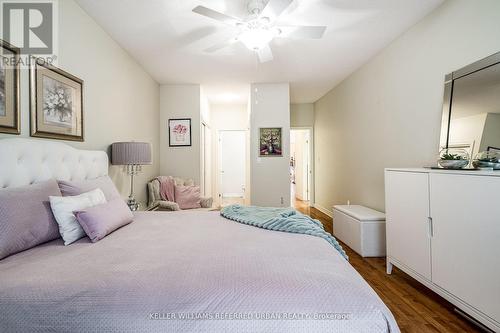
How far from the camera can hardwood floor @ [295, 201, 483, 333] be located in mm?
1547

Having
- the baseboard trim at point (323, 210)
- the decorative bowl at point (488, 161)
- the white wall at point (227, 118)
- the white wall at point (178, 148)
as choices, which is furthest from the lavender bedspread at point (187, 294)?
the white wall at point (227, 118)

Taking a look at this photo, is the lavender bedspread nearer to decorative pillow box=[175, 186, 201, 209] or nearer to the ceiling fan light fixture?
the ceiling fan light fixture

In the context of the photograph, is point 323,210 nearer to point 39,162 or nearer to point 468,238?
point 468,238

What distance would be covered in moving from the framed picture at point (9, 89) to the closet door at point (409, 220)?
296cm

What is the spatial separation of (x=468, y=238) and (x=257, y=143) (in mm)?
2990

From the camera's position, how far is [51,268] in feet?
3.16

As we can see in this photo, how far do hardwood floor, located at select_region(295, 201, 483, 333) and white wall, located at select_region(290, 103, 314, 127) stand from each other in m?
3.76

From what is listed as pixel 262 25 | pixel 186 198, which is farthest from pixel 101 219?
pixel 262 25

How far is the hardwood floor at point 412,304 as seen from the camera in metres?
1.55

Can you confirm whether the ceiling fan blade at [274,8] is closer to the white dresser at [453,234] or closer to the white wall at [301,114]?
the white dresser at [453,234]

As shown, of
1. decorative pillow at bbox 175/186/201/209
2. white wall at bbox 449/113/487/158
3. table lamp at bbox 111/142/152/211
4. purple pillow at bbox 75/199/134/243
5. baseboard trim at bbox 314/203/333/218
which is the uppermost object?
white wall at bbox 449/113/487/158

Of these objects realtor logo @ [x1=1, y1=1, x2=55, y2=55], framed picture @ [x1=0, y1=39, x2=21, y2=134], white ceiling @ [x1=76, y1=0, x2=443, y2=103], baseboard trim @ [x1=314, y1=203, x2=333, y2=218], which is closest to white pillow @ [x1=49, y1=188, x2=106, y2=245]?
framed picture @ [x1=0, y1=39, x2=21, y2=134]

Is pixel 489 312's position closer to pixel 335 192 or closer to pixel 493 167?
pixel 493 167

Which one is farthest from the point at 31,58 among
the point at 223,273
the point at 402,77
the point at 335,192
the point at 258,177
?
the point at 335,192
